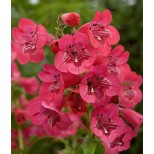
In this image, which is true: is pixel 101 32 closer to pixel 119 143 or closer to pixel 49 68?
pixel 49 68

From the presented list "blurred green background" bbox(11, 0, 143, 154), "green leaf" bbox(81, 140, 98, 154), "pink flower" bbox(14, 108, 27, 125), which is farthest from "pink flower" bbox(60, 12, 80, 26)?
"blurred green background" bbox(11, 0, 143, 154)

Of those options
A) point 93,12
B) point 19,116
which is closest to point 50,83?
point 19,116

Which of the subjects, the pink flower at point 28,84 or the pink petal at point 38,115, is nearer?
the pink petal at point 38,115

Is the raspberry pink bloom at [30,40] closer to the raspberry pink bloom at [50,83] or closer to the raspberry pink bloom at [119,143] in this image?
the raspberry pink bloom at [50,83]

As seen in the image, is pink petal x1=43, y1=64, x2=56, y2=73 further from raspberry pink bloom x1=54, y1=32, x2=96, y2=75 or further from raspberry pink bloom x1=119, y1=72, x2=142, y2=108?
raspberry pink bloom x1=119, y1=72, x2=142, y2=108

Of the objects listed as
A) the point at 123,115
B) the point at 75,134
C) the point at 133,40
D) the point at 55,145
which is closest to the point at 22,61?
the point at 123,115

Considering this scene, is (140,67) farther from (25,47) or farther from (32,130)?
(25,47)

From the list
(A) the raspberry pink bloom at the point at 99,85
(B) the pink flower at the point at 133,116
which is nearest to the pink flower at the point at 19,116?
(B) the pink flower at the point at 133,116
